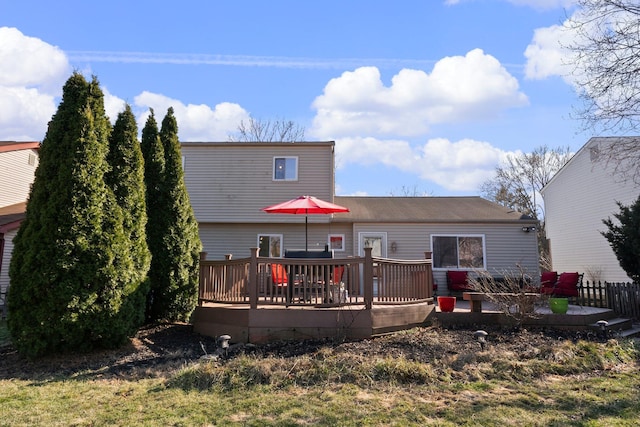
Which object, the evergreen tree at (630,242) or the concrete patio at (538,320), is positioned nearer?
the concrete patio at (538,320)

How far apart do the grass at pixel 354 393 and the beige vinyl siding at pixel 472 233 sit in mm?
7424

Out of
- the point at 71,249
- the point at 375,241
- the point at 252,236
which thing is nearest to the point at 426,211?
the point at 375,241

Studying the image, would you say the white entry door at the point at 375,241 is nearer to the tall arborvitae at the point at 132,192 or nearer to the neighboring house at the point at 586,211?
the tall arborvitae at the point at 132,192

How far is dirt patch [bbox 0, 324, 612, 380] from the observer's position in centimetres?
539

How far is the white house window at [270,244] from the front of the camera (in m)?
13.5

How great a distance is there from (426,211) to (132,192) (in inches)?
408

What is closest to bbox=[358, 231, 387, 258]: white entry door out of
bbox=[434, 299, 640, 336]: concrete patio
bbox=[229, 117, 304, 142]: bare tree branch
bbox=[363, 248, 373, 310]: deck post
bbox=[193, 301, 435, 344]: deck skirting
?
bbox=[434, 299, 640, 336]: concrete patio

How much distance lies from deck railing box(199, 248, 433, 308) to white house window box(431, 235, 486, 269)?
581cm

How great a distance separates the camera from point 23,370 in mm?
5430

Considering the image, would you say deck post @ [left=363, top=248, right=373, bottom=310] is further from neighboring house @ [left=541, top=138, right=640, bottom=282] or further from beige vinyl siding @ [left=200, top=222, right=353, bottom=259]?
neighboring house @ [left=541, top=138, right=640, bottom=282]

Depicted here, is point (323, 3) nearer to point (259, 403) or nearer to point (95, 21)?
point (95, 21)

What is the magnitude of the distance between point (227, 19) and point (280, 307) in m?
7.17

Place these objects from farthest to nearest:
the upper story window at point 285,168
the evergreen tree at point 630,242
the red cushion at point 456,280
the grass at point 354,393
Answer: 1. the upper story window at point 285,168
2. the red cushion at point 456,280
3. the evergreen tree at point 630,242
4. the grass at point 354,393

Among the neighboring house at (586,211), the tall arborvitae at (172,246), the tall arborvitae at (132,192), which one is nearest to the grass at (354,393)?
the tall arborvitae at (132,192)
